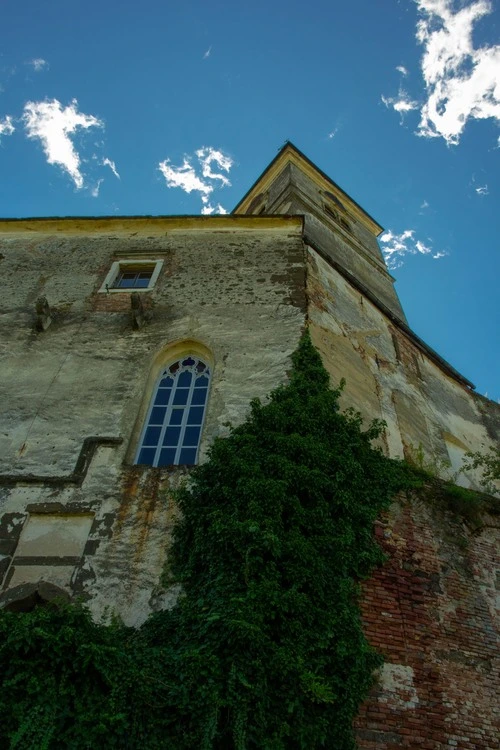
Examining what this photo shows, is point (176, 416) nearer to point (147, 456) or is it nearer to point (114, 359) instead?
point (147, 456)

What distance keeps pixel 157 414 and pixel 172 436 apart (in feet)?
1.97

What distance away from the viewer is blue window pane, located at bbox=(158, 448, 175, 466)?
9.20m

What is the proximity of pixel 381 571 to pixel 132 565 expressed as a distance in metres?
3.11

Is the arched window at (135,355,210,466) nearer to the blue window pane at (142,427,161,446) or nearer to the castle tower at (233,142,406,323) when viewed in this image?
the blue window pane at (142,427,161,446)

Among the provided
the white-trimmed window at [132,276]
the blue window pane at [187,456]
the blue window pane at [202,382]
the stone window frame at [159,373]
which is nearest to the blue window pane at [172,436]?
the blue window pane at [187,456]

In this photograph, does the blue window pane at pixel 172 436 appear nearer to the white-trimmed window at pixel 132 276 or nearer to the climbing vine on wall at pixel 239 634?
the climbing vine on wall at pixel 239 634

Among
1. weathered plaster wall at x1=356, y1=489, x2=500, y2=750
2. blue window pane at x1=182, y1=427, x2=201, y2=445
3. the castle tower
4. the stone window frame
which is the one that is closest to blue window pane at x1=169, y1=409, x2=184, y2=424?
blue window pane at x1=182, y1=427, x2=201, y2=445

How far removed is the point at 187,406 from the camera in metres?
10.1

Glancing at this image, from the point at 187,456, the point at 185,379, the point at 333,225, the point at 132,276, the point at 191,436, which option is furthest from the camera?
the point at 333,225

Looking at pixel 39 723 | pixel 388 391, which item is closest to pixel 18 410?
pixel 39 723

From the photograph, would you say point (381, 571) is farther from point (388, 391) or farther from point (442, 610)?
point (388, 391)

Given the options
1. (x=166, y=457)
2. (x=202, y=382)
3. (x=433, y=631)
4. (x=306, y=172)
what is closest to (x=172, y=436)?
(x=166, y=457)

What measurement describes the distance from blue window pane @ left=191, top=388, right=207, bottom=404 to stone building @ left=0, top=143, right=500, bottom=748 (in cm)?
2

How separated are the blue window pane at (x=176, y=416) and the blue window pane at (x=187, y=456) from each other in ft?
2.08
